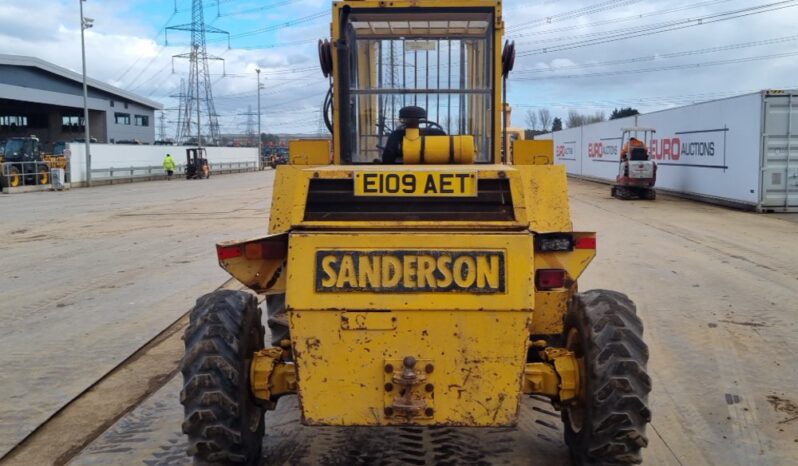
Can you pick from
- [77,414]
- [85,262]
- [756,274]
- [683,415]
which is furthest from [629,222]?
[77,414]

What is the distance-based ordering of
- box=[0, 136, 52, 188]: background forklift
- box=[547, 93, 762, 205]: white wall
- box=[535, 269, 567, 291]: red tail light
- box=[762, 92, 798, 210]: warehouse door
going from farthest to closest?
1. box=[0, 136, 52, 188]: background forklift
2. box=[547, 93, 762, 205]: white wall
3. box=[762, 92, 798, 210]: warehouse door
4. box=[535, 269, 567, 291]: red tail light

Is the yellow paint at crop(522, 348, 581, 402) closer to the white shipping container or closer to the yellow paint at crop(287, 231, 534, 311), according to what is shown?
the yellow paint at crop(287, 231, 534, 311)

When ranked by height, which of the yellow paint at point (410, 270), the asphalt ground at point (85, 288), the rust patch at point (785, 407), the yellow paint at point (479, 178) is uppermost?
the yellow paint at point (479, 178)

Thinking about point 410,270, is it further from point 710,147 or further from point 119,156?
point 119,156

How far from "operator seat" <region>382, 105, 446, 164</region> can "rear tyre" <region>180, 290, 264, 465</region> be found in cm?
190

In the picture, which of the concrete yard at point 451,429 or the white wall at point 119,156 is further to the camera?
the white wall at point 119,156

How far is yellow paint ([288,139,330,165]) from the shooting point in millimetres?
6051

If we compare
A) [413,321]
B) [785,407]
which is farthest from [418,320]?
[785,407]

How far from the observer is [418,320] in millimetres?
3648

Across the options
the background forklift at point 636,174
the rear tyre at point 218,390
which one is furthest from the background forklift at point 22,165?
the rear tyre at point 218,390

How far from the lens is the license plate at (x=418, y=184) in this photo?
13.1 feet

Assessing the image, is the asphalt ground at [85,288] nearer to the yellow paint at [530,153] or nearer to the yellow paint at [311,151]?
the yellow paint at [311,151]

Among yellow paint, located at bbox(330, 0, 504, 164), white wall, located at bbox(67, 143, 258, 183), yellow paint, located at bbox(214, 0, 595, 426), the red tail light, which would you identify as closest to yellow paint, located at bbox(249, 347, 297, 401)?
yellow paint, located at bbox(214, 0, 595, 426)

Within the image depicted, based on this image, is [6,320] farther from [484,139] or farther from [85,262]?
[484,139]
